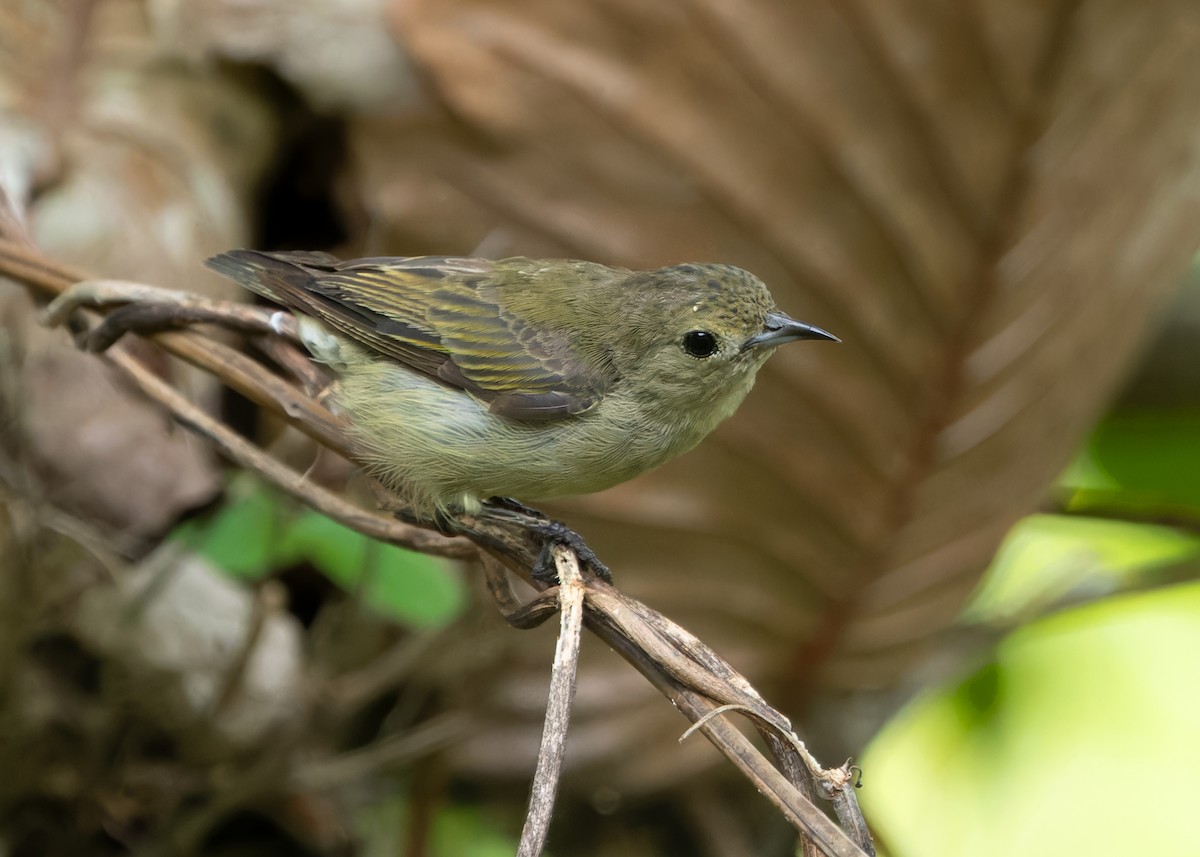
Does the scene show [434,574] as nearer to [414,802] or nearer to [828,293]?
[414,802]

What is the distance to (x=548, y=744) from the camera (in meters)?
1.40

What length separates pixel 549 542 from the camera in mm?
2174

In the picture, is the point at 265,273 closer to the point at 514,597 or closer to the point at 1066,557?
the point at 514,597

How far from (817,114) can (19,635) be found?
2.05 metres

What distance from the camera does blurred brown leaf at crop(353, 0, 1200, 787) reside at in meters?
2.94

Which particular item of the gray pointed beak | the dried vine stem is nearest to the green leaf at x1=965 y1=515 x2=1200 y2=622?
the gray pointed beak

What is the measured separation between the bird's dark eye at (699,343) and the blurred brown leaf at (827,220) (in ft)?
1.73

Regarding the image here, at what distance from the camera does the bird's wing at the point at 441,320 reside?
8.55 ft

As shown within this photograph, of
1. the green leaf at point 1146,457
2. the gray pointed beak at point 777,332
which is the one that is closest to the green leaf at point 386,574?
the gray pointed beak at point 777,332

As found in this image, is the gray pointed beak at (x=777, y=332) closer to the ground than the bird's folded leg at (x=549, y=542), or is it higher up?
higher up

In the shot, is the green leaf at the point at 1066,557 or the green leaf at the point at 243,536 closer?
the green leaf at the point at 243,536

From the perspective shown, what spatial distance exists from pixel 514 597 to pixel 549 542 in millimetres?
272

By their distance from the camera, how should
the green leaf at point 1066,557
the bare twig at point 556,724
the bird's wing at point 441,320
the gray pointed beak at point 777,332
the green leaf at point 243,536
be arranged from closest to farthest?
the bare twig at point 556,724, the gray pointed beak at point 777,332, the bird's wing at point 441,320, the green leaf at point 243,536, the green leaf at point 1066,557

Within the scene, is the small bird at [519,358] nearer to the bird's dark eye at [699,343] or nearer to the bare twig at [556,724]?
the bird's dark eye at [699,343]
